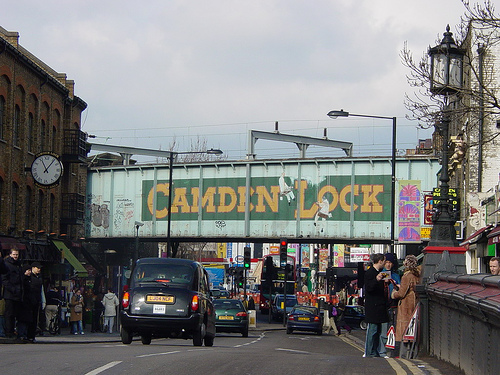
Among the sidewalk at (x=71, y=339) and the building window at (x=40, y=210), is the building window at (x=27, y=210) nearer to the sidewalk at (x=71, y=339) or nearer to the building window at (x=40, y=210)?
the building window at (x=40, y=210)

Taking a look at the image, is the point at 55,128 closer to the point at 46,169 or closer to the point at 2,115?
the point at 46,169

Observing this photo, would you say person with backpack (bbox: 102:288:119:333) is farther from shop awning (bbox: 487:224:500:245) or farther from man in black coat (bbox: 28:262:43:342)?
shop awning (bbox: 487:224:500:245)

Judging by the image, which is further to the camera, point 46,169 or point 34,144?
point 34,144

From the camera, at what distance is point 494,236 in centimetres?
2702

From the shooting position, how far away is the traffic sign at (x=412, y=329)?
15045 millimetres

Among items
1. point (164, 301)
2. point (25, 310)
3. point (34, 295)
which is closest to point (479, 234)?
point (164, 301)

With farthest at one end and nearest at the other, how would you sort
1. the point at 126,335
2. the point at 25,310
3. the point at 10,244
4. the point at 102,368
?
the point at 10,244
the point at 25,310
the point at 126,335
the point at 102,368

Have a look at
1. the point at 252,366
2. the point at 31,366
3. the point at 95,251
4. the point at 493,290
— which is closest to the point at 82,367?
the point at 31,366

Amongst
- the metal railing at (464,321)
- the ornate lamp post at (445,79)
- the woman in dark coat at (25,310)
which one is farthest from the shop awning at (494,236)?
the woman in dark coat at (25,310)

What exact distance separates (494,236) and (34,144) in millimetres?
21221

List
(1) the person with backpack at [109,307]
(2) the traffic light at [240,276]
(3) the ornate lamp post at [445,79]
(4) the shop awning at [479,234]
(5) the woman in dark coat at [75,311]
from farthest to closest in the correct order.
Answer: (2) the traffic light at [240,276]
(1) the person with backpack at [109,307]
(5) the woman in dark coat at [75,311]
(4) the shop awning at [479,234]
(3) the ornate lamp post at [445,79]

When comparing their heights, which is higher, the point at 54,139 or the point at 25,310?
the point at 54,139

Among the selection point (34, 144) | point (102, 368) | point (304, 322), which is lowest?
point (304, 322)

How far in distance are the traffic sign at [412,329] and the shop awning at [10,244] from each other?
2086cm
